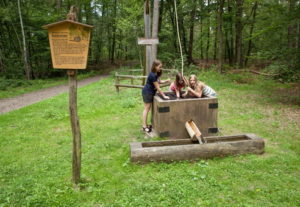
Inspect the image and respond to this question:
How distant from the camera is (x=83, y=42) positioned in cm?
309

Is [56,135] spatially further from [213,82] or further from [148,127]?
[213,82]

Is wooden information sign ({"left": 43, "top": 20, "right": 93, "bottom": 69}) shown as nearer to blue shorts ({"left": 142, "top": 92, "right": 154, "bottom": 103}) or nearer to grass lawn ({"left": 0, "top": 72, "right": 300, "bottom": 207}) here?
grass lawn ({"left": 0, "top": 72, "right": 300, "bottom": 207})

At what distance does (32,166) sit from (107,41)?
926 inches

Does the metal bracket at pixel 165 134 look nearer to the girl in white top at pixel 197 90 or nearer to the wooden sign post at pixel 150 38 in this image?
the girl in white top at pixel 197 90

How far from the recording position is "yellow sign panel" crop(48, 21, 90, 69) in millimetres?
2992

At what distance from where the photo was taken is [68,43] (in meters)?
3.02

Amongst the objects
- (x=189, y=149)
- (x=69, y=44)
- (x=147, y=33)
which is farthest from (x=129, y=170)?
(x=147, y=33)

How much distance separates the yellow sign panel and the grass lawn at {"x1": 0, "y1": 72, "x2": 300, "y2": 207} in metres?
1.71

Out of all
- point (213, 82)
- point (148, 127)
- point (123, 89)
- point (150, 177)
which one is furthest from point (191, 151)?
point (213, 82)

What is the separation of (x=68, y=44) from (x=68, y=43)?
0.01 m

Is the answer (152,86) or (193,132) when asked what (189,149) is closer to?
(193,132)

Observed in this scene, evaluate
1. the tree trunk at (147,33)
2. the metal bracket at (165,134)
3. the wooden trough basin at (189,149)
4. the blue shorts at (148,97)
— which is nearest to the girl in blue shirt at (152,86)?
the blue shorts at (148,97)

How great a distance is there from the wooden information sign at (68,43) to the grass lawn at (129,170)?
1.71 meters

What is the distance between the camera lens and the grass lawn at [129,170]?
3111 millimetres
